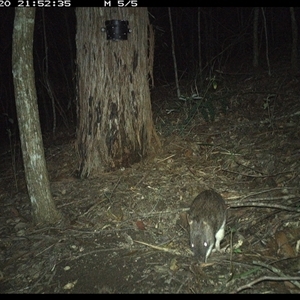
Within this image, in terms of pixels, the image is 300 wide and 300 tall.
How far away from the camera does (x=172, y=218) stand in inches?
186

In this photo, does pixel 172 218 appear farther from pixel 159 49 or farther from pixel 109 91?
pixel 159 49

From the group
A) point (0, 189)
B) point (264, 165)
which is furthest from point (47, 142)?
point (264, 165)

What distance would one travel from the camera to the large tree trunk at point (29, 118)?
13.5ft

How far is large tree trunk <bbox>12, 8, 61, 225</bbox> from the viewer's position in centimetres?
411

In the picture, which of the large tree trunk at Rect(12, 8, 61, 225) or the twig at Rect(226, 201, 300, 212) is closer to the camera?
the twig at Rect(226, 201, 300, 212)

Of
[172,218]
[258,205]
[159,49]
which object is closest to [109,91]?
[172,218]

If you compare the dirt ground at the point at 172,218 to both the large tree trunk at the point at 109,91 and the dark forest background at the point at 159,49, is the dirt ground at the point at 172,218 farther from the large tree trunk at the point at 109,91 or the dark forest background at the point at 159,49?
the dark forest background at the point at 159,49

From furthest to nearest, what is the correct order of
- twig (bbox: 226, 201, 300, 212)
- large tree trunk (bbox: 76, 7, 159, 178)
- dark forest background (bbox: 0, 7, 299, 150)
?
dark forest background (bbox: 0, 7, 299, 150)
large tree trunk (bbox: 76, 7, 159, 178)
twig (bbox: 226, 201, 300, 212)

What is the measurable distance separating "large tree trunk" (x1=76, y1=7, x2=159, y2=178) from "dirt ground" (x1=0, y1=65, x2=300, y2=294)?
1.25ft

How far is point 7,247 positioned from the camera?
14.6ft

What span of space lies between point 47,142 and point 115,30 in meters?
4.95

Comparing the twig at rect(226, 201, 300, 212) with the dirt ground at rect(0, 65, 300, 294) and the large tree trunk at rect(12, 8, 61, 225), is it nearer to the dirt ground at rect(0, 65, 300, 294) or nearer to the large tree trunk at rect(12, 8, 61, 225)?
the dirt ground at rect(0, 65, 300, 294)

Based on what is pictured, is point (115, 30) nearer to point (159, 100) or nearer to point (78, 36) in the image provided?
point (78, 36)

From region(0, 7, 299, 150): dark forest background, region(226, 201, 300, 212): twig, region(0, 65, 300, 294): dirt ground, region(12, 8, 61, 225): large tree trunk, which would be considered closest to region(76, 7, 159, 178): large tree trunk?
region(0, 65, 300, 294): dirt ground
